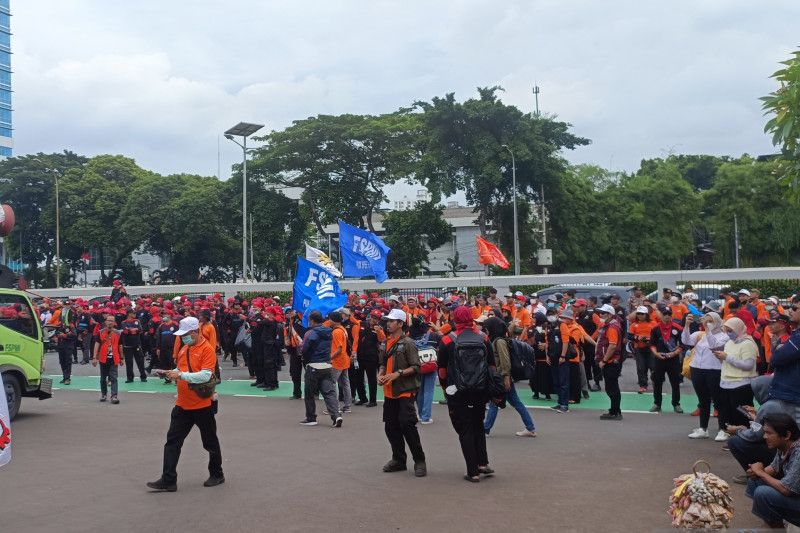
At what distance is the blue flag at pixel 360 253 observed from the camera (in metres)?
20.0

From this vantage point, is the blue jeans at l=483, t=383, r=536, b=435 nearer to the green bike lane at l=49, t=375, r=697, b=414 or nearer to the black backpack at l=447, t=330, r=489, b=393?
the black backpack at l=447, t=330, r=489, b=393

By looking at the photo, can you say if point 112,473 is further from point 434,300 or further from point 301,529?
point 434,300

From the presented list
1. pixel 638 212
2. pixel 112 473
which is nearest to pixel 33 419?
pixel 112 473

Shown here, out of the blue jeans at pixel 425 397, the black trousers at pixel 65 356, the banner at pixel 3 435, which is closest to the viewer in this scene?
the banner at pixel 3 435

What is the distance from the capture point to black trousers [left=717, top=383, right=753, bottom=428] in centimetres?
933

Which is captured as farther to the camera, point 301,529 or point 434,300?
point 434,300

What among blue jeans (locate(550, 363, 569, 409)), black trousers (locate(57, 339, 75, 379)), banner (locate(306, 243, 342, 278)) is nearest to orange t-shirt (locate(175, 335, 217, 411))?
blue jeans (locate(550, 363, 569, 409))

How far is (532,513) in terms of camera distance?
24.4 ft

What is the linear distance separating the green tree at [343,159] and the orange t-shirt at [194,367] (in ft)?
130

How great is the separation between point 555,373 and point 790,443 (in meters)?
9.56

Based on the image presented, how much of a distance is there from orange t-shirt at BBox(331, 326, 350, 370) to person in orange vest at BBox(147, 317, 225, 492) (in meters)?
4.50

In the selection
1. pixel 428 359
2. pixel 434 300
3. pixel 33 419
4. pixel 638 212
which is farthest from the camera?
pixel 638 212

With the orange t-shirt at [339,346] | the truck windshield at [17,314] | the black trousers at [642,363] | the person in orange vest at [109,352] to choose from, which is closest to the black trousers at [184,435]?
the orange t-shirt at [339,346]

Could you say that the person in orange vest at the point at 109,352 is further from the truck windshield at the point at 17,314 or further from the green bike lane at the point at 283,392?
the green bike lane at the point at 283,392
